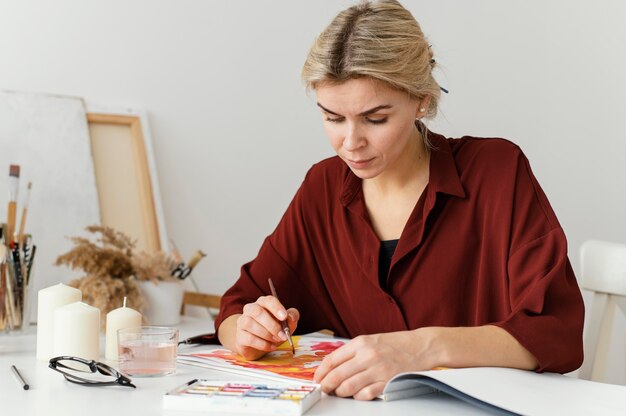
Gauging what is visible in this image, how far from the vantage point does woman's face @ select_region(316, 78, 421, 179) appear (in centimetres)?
137

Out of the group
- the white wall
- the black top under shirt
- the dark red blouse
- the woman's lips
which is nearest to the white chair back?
the dark red blouse

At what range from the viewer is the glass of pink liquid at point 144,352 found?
1223mm

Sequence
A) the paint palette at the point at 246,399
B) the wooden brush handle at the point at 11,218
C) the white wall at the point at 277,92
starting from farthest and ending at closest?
1. the white wall at the point at 277,92
2. the wooden brush handle at the point at 11,218
3. the paint palette at the point at 246,399

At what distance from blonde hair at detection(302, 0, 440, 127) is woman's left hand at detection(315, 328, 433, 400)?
467mm

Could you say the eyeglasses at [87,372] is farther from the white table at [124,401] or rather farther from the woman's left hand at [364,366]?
the woman's left hand at [364,366]

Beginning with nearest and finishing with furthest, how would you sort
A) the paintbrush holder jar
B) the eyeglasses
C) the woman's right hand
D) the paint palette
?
1. the paint palette
2. the eyeglasses
3. the woman's right hand
4. the paintbrush holder jar

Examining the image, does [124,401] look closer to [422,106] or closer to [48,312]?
[48,312]

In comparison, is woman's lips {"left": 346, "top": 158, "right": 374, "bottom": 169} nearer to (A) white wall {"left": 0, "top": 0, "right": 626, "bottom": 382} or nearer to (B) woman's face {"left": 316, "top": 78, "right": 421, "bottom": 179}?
(B) woman's face {"left": 316, "top": 78, "right": 421, "bottom": 179}

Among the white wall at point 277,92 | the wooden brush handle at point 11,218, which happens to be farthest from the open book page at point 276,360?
the white wall at point 277,92

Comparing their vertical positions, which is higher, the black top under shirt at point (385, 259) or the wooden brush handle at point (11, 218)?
the wooden brush handle at point (11, 218)

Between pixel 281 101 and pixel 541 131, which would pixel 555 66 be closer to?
pixel 541 131

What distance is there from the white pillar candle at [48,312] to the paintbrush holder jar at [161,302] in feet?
1.71

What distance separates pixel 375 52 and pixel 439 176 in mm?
279

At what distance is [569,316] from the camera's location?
49.5 inches
